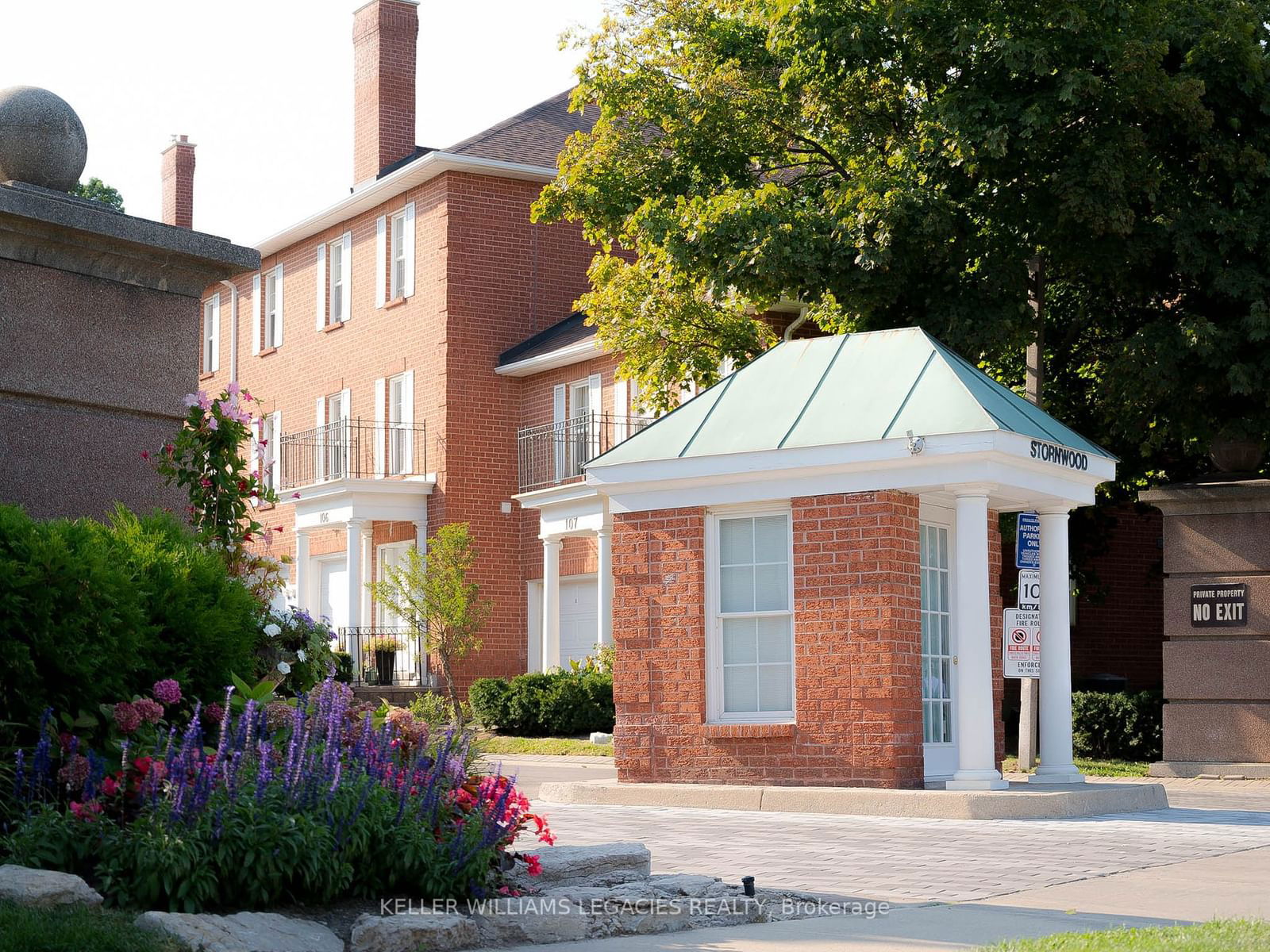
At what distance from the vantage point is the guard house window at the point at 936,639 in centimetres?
1427

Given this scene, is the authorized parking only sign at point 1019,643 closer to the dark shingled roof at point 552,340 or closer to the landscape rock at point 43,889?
the landscape rock at point 43,889

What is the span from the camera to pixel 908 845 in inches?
425

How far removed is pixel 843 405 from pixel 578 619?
18582mm

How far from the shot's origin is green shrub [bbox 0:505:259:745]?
682 cm

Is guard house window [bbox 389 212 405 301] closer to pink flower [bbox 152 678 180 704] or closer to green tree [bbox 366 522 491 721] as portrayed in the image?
green tree [bbox 366 522 491 721]

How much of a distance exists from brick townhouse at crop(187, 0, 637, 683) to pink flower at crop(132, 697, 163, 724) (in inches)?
883

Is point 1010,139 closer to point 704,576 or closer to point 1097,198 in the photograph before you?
point 1097,198

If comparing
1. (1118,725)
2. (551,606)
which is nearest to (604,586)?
(551,606)

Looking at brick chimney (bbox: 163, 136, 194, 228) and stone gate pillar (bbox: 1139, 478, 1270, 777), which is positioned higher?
brick chimney (bbox: 163, 136, 194, 228)

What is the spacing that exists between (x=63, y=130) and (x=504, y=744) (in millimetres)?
17012

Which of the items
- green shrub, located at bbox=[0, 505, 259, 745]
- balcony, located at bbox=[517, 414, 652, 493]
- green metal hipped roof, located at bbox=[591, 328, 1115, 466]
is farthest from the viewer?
balcony, located at bbox=[517, 414, 652, 493]

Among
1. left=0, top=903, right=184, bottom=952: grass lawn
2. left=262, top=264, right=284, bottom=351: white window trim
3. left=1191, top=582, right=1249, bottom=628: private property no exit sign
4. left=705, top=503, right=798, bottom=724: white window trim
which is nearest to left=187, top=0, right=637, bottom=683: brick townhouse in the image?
left=262, top=264, right=284, bottom=351: white window trim

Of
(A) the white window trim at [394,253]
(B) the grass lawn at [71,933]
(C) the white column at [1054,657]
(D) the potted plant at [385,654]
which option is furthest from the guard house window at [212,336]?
(B) the grass lawn at [71,933]

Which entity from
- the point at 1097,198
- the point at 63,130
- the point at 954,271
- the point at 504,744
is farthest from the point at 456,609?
the point at 63,130
